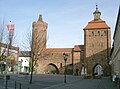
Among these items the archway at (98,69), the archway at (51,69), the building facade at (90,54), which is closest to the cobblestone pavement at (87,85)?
the building facade at (90,54)

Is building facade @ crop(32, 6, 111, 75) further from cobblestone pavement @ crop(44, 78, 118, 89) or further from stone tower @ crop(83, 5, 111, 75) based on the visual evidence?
cobblestone pavement @ crop(44, 78, 118, 89)

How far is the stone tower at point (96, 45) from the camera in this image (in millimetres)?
90562

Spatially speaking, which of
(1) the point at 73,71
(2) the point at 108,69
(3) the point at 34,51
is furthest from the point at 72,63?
(3) the point at 34,51

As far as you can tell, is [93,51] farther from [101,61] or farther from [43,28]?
[43,28]

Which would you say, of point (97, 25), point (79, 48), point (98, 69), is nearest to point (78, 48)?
point (79, 48)

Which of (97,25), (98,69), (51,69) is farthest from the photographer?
(98,69)

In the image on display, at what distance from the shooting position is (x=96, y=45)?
308 feet

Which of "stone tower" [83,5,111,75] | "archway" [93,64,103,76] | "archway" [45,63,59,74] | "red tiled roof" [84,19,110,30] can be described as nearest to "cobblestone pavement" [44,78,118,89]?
"archway" [93,64,103,76]

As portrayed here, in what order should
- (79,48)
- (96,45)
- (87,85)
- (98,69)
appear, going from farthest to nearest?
1. (98,69)
2. (79,48)
3. (96,45)
4. (87,85)

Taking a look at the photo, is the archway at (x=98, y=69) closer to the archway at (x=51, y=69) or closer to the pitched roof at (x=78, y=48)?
the pitched roof at (x=78, y=48)

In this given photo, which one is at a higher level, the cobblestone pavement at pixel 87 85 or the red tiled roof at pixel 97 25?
the red tiled roof at pixel 97 25

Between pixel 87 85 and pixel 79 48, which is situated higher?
pixel 79 48

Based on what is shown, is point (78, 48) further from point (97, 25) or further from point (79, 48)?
point (97, 25)

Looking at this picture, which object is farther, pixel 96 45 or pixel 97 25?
pixel 97 25
